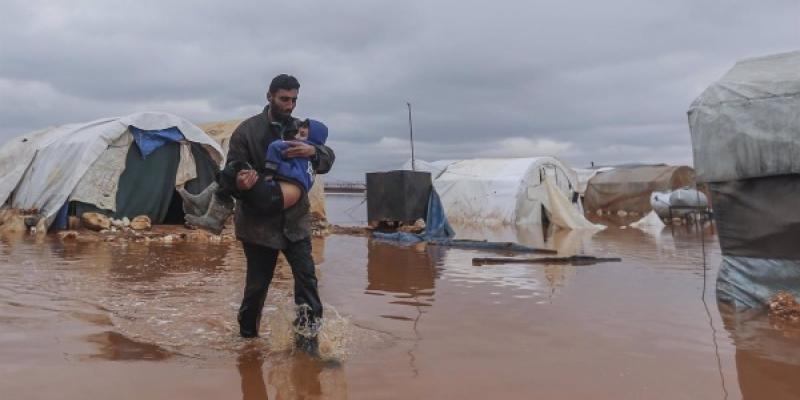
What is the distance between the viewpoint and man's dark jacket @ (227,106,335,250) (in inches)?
137

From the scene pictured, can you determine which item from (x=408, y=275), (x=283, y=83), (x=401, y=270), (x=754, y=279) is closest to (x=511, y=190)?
(x=401, y=270)

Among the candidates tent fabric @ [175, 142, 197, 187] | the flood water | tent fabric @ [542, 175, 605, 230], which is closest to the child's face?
the flood water

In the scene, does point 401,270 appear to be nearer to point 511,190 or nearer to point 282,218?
point 282,218

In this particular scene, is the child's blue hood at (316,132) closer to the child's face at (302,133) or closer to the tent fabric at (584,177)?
the child's face at (302,133)

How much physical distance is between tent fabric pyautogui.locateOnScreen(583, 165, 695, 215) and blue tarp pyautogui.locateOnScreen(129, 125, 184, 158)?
19.8 m

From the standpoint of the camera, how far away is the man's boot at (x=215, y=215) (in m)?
3.61

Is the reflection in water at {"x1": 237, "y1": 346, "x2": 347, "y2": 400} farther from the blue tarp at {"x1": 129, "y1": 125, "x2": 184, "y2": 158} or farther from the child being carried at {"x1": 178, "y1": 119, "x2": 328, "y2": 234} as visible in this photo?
the blue tarp at {"x1": 129, "y1": 125, "x2": 184, "y2": 158}

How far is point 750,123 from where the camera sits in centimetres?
507

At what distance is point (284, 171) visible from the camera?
3.42 m

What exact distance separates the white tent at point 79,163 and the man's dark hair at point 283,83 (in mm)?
10330

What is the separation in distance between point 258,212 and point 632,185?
85.0ft

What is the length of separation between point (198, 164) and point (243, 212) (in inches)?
448

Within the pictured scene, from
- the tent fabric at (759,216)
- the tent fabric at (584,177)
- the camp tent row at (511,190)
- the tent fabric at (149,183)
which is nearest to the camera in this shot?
the tent fabric at (759,216)

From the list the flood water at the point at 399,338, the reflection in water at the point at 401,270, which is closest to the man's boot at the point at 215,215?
the flood water at the point at 399,338
